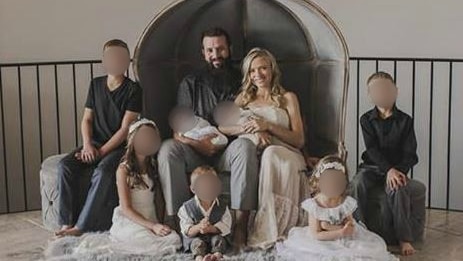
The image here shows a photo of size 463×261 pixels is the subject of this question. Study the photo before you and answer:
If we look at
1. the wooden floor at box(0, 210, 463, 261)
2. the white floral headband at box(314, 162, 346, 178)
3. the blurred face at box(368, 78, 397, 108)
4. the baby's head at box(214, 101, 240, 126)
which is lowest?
the wooden floor at box(0, 210, 463, 261)

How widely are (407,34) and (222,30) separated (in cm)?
165

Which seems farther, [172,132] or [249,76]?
[172,132]

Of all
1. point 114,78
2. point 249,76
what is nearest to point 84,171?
point 114,78

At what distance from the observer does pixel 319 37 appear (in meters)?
4.09

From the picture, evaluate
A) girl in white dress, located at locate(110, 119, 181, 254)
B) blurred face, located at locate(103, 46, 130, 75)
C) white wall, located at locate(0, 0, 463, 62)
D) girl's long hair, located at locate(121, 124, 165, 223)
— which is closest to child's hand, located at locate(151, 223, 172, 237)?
girl in white dress, located at locate(110, 119, 181, 254)

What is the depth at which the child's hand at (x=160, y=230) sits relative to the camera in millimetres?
3605

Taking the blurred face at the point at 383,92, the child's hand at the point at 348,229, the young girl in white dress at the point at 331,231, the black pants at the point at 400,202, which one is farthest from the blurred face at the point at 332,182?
the blurred face at the point at 383,92

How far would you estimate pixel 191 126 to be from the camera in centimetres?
398

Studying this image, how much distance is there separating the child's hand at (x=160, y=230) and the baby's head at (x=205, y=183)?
229 millimetres

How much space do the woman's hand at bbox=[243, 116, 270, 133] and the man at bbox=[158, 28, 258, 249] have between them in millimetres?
101

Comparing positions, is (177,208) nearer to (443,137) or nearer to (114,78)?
(114,78)

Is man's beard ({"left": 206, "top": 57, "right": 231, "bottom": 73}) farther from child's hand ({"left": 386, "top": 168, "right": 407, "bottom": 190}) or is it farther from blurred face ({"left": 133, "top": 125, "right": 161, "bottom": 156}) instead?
child's hand ({"left": 386, "top": 168, "right": 407, "bottom": 190})

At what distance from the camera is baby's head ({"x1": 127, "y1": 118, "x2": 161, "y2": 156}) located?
3732 mm

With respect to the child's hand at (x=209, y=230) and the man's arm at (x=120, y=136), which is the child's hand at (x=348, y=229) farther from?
the man's arm at (x=120, y=136)
